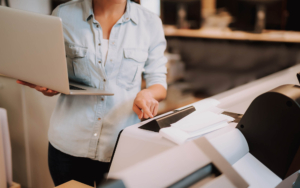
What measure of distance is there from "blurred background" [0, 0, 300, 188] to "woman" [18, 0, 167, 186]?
84cm

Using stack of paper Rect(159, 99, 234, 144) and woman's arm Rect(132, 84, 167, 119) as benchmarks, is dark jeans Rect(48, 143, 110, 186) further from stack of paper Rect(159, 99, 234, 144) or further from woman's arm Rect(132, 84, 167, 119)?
stack of paper Rect(159, 99, 234, 144)

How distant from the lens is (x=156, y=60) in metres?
1.13

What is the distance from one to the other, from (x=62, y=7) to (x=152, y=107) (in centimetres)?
55

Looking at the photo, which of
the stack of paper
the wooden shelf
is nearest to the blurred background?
the wooden shelf

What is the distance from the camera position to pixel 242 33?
107 inches

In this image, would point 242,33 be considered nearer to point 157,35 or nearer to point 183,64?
point 183,64

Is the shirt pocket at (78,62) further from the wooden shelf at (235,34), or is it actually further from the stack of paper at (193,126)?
the wooden shelf at (235,34)

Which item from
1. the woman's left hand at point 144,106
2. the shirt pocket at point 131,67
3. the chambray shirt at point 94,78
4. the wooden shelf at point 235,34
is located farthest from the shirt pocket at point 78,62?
the wooden shelf at point 235,34

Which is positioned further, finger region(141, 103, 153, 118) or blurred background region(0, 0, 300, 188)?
blurred background region(0, 0, 300, 188)

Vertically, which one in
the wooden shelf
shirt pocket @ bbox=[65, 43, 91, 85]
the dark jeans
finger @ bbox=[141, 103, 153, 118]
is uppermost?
shirt pocket @ bbox=[65, 43, 91, 85]

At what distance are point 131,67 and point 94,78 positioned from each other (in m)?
0.16

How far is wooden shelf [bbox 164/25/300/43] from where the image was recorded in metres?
2.38

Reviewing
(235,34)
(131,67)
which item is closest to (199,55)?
(235,34)

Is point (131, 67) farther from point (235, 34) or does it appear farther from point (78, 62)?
point (235, 34)
